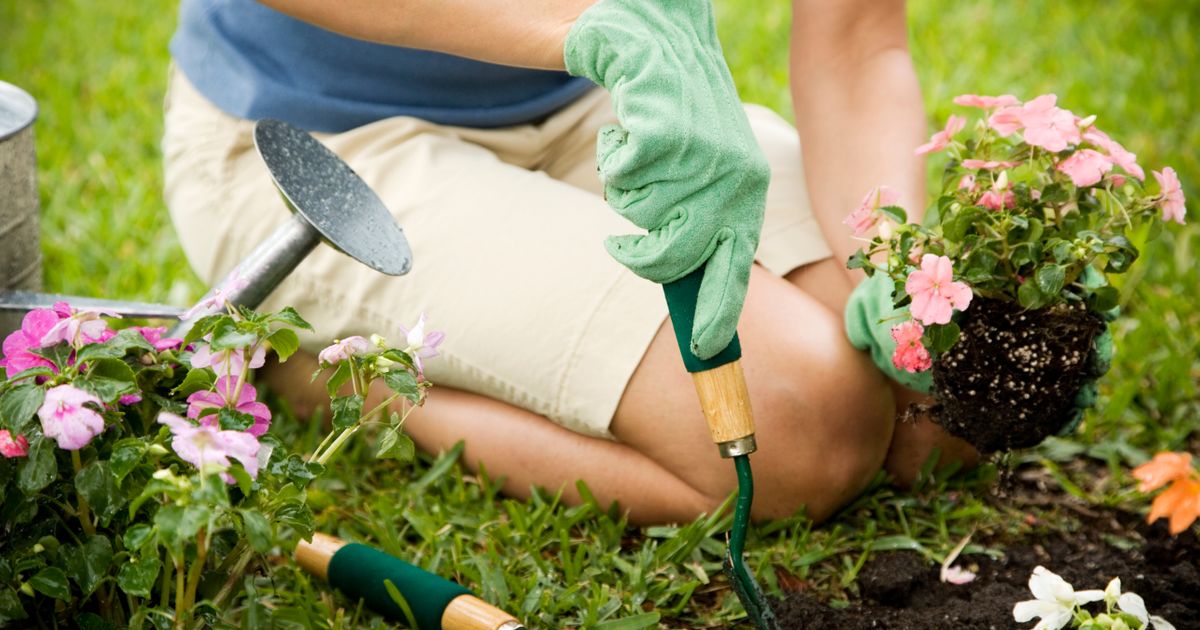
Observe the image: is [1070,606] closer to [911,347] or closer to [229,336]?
[911,347]

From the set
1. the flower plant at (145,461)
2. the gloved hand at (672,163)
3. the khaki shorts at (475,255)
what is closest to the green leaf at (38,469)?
the flower plant at (145,461)

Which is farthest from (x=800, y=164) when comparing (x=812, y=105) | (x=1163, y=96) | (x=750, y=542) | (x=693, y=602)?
(x=1163, y=96)

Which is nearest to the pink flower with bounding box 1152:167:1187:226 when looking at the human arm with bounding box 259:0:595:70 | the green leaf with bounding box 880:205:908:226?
the green leaf with bounding box 880:205:908:226

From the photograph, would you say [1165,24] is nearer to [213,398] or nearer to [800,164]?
[800,164]

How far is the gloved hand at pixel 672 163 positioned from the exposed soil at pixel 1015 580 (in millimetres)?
388

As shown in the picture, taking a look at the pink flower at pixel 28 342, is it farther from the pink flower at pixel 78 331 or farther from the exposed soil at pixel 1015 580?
the exposed soil at pixel 1015 580

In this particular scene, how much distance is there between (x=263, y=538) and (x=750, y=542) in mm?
736

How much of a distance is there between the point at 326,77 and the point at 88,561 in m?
Answer: 0.82

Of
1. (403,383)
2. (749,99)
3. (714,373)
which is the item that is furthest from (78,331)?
(749,99)

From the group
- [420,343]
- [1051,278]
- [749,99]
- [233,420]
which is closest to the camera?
[233,420]

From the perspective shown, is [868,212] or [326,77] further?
[326,77]

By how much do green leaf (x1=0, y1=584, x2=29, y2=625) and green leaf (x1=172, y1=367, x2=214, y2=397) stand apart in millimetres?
210

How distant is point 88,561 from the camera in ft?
3.33

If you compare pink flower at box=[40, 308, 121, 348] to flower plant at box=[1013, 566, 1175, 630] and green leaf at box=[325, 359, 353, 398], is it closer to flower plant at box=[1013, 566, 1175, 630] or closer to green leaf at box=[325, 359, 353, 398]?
green leaf at box=[325, 359, 353, 398]
